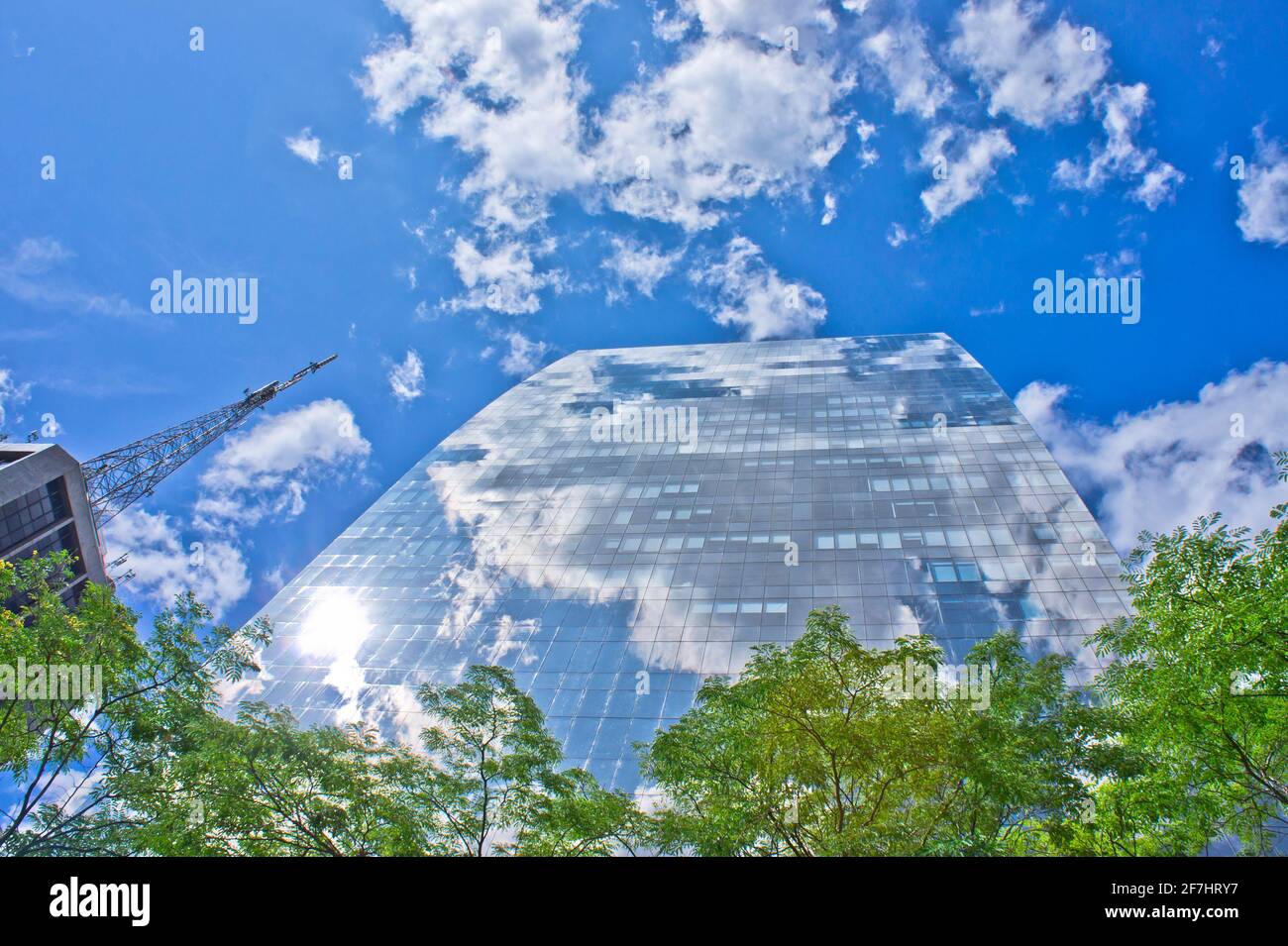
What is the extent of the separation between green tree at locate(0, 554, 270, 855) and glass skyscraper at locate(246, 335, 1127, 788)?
2059 cm

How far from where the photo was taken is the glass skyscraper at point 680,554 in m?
39.8

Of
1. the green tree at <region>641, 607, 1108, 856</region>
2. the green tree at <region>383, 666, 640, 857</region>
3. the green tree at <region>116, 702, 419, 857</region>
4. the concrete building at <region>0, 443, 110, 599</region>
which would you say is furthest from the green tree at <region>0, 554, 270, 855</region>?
the concrete building at <region>0, 443, 110, 599</region>

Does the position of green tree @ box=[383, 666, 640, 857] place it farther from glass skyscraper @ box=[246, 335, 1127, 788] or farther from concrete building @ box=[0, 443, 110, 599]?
concrete building @ box=[0, 443, 110, 599]

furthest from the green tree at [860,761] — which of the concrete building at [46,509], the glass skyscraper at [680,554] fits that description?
the concrete building at [46,509]

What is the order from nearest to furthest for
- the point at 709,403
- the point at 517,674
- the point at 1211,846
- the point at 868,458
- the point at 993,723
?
the point at 993,723 → the point at 1211,846 → the point at 517,674 → the point at 868,458 → the point at 709,403

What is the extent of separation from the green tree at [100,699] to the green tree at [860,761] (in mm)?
12156

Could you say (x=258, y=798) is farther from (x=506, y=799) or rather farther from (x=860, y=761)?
(x=860, y=761)

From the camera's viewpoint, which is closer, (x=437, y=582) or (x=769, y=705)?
(x=769, y=705)

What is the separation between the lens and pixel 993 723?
53.4 feet

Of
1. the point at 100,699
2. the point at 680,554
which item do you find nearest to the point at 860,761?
the point at 100,699

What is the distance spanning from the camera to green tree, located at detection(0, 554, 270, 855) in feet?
51.7
